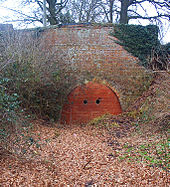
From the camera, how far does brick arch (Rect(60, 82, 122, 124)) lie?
10055 millimetres

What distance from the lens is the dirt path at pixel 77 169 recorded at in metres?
4.08

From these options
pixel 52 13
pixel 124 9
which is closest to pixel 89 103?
pixel 124 9

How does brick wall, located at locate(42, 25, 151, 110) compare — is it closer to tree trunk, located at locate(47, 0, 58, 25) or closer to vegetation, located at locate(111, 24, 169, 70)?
vegetation, located at locate(111, 24, 169, 70)

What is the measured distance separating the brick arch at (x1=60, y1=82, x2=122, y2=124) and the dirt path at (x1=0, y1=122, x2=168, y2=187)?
3.29 meters

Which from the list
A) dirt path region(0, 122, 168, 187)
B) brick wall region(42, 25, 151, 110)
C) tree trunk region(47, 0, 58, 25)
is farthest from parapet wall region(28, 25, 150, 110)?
tree trunk region(47, 0, 58, 25)

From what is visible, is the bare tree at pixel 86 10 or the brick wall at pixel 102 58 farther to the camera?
the bare tree at pixel 86 10

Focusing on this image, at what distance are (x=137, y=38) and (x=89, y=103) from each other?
12.0 ft

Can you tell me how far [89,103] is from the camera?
10.1 meters

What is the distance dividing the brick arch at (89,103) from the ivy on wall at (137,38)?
2097mm

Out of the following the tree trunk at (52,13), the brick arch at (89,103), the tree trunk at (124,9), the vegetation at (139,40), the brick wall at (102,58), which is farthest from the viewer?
the tree trunk at (52,13)

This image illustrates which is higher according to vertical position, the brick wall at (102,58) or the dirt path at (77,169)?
the brick wall at (102,58)

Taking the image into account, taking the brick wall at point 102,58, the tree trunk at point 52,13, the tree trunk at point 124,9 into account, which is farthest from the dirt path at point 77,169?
the tree trunk at point 52,13

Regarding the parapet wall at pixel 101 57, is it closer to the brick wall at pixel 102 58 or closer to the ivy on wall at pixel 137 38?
the brick wall at pixel 102 58

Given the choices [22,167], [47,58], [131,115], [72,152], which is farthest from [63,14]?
[22,167]
